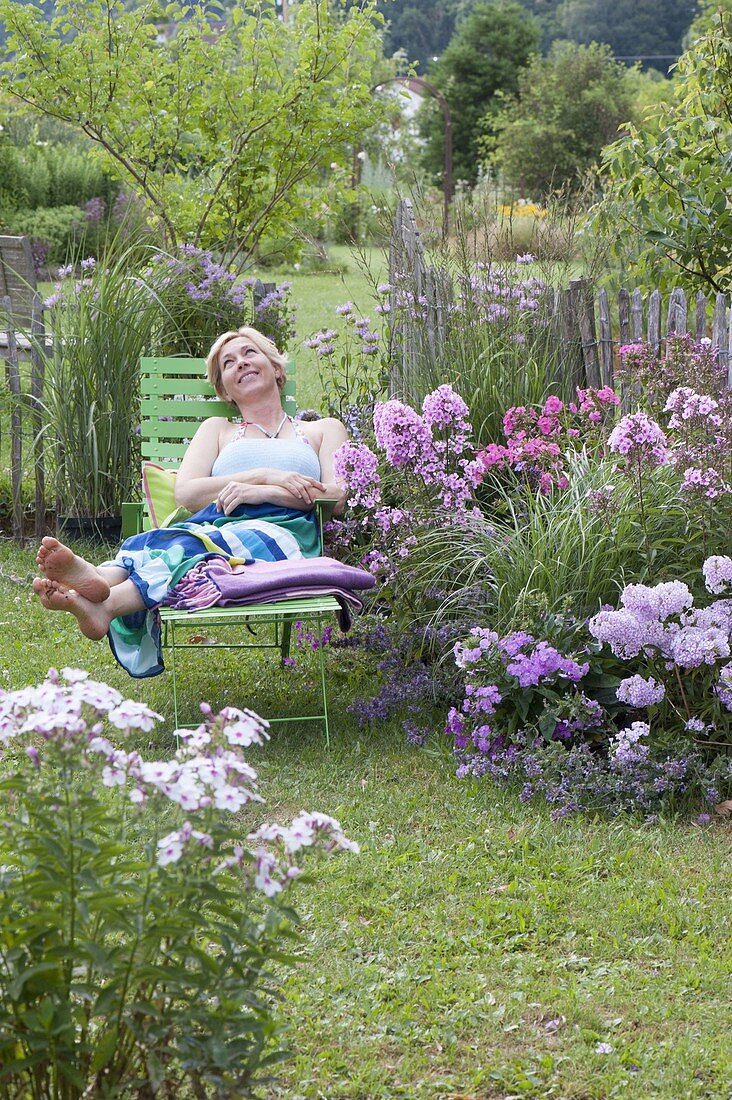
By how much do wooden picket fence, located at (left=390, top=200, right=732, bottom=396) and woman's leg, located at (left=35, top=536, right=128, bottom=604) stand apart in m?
2.15

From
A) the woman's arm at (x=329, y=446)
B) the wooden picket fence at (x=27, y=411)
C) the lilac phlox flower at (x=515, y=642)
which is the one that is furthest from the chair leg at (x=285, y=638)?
the wooden picket fence at (x=27, y=411)

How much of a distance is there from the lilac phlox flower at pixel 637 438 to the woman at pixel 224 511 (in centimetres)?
129

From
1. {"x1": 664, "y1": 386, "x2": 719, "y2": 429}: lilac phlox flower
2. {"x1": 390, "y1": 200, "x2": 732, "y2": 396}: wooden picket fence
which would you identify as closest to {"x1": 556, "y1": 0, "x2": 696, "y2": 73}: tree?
{"x1": 390, "y1": 200, "x2": 732, "y2": 396}: wooden picket fence

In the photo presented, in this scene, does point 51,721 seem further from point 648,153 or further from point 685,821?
point 648,153

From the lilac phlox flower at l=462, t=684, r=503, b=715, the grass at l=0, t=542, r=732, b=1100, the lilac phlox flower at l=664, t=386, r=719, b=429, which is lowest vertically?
the grass at l=0, t=542, r=732, b=1100

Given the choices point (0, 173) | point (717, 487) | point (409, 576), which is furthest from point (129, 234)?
point (0, 173)

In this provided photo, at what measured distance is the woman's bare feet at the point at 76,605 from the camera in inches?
157

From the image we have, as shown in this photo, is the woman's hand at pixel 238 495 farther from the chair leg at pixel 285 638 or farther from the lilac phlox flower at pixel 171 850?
the lilac phlox flower at pixel 171 850

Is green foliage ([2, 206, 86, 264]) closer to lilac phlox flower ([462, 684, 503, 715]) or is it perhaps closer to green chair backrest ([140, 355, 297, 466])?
green chair backrest ([140, 355, 297, 466])

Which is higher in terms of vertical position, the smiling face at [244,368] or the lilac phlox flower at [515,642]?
the smiling face at [244,368]

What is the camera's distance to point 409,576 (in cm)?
443

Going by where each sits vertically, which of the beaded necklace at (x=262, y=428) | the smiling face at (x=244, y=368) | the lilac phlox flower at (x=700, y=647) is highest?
the smiling face at (x=244, y=368)

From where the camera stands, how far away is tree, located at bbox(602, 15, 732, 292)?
5.66 m

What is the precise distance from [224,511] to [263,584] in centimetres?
72
